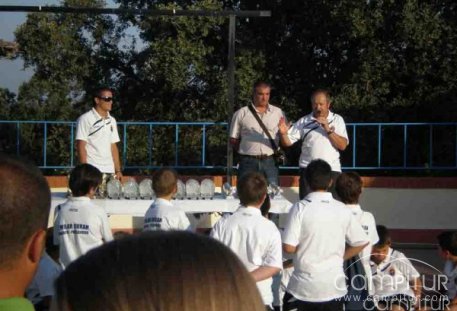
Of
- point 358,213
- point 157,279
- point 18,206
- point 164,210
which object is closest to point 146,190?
point 164,210

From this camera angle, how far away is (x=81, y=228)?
4.96 metres

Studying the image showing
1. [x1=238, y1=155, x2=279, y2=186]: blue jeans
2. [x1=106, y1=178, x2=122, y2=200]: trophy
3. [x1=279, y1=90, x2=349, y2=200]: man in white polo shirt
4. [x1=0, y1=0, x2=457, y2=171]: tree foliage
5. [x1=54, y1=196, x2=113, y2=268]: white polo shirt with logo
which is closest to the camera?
[x1=54, y1=196, x2=113, y2=268]: white polo shirt with logo

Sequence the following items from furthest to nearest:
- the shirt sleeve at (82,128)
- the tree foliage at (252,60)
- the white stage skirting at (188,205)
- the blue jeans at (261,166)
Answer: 1. the tree foliage at (252,60)
2. the blue jeans at (261,166)
3. the shirt sleeve at (82,128)
4. the white stage skirting at (188,205)

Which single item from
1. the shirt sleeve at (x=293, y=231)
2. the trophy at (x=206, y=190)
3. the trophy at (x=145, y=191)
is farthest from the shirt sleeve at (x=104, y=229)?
the trophy at (x=206, y=190)

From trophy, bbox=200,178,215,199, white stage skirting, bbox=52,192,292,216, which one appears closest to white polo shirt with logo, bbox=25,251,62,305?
white stage skirting, bbox=52,192,292,216

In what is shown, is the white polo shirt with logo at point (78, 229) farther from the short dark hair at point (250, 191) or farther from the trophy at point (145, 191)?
the trophy at point (145, 191)

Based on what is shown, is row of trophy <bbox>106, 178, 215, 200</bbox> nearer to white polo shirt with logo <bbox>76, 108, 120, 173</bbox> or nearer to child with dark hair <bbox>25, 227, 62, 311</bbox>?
white polo shirt with logo <bbox>76, 108, 120, 173</bbox>

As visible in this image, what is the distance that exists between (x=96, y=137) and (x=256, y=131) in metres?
1.62

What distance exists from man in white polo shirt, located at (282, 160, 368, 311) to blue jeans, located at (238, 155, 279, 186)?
10.8 ft

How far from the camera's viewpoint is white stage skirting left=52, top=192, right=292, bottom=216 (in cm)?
695

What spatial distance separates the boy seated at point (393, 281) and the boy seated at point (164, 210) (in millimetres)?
1304

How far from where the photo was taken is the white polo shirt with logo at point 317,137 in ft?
26.6

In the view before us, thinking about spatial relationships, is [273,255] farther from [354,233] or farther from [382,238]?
[382,238]

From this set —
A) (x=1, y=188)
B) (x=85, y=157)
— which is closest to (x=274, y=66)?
(x=85, y=157)
